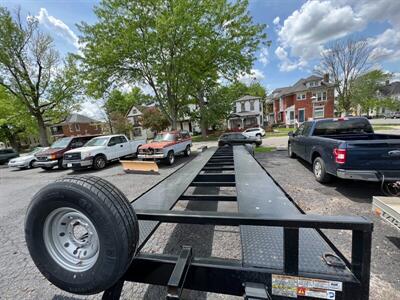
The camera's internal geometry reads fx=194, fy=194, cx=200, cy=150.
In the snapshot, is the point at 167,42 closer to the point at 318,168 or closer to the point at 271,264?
the point at 318,168

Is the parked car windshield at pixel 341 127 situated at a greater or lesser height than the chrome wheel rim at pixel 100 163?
greater

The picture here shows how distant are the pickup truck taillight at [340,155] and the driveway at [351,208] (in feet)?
2.96

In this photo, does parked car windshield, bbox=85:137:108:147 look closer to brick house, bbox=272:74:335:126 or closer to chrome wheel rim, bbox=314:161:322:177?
chrome wheel rim, bbox=314:161:322:177

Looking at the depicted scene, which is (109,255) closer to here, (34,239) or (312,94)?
(34,239)

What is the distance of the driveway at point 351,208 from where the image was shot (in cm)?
227

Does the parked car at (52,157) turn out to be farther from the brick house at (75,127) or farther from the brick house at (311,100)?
the brick house at (75,127)

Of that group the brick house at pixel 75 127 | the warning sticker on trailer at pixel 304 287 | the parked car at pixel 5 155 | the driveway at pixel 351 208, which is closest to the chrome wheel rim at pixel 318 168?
the driveway at pixel 351 208

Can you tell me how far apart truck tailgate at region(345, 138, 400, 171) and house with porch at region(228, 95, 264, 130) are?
111 ft

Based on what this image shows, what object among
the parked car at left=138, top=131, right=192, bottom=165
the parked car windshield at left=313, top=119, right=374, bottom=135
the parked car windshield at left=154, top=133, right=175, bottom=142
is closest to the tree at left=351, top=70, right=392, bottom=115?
the parked car windshield at left=313, top=119, right=374, bottom=135

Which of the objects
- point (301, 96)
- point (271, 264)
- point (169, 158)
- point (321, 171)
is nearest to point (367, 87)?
point (301, 96)

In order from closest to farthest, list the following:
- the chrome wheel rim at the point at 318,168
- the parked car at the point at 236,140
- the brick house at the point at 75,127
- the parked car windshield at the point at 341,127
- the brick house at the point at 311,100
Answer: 1. the chrome wheel rim at the point at 318,168
2. the parked car windshield at the point at 341,127
3. the parked car at the point at 236,140
4. the brick house at the point at 311,100
5. the brick house at the point at 75,127

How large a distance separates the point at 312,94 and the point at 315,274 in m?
39.7

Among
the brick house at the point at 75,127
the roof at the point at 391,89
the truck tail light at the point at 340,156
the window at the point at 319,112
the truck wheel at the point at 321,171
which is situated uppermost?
the roof at the point at 391,89

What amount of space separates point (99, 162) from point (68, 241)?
9508 mm
